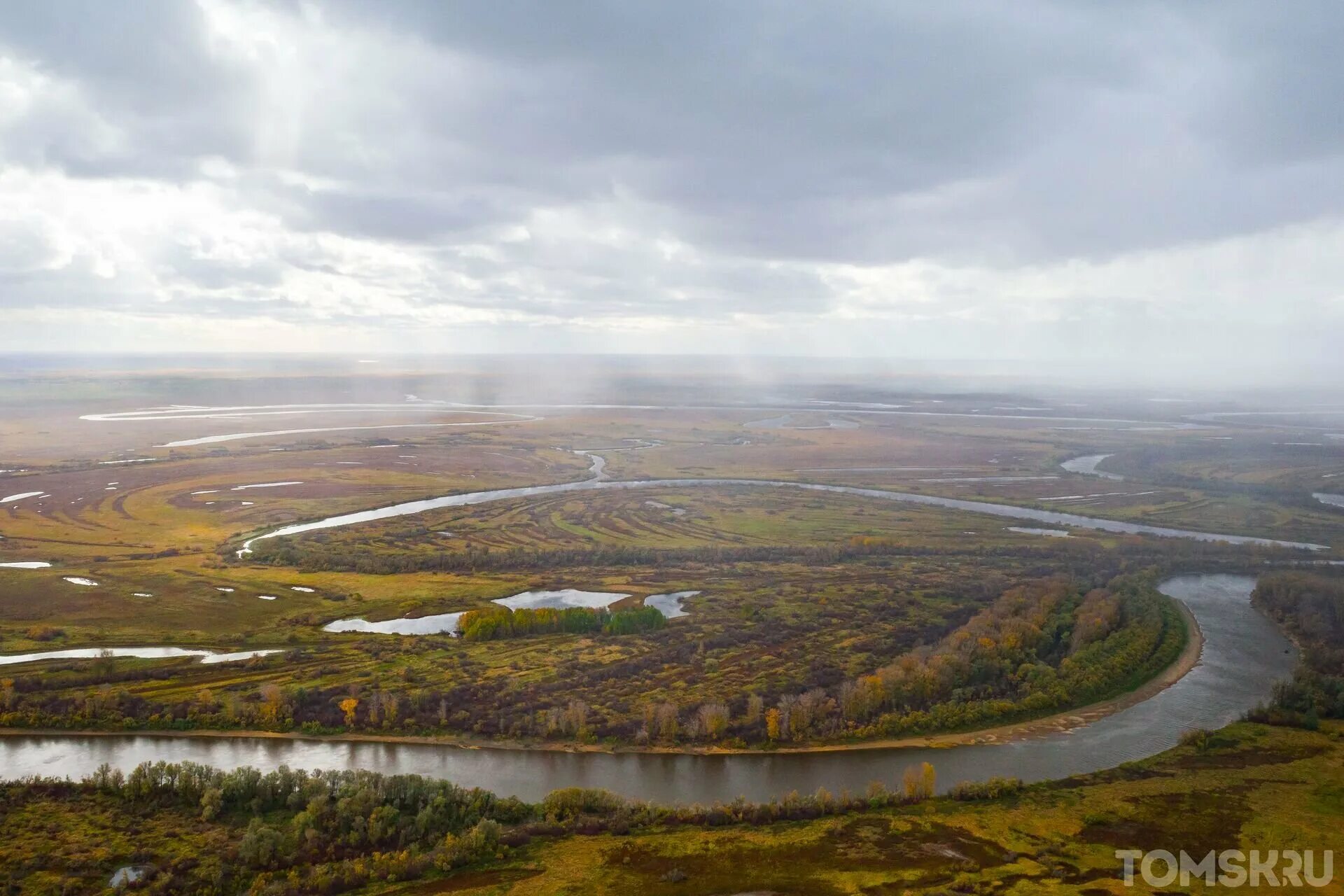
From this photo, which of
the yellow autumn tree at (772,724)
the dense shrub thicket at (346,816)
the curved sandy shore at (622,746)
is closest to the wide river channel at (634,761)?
the curved sandy shore at (622,746)

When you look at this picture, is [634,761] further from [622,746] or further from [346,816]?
[346,816]

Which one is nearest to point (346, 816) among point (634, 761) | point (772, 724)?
point (634, 761)

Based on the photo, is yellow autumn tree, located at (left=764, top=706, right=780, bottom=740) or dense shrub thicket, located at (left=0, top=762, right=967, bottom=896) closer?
dense shrub thicket, located at (left=0, top=762, right=967, bottom=896)

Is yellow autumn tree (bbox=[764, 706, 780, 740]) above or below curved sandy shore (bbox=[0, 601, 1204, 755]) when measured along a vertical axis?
above

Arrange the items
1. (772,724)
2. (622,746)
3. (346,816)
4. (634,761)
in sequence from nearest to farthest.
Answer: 1. (346,816)
2. (634,761)
3. (622,746)
4. (772,724)

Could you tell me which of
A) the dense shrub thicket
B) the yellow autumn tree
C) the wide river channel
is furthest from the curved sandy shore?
the dense shrub thicket

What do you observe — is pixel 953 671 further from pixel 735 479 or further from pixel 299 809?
pixel 735 479

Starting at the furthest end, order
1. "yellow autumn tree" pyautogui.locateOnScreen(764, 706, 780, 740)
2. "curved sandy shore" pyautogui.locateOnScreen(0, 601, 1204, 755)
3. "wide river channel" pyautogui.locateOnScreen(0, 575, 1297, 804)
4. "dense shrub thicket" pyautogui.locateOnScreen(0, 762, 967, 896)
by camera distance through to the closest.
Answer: "yellow autumn tree" pyautogui.locateOnScreen(764, 706, 780, 740) → "curved sandy shore" pyautogui.locateOnScreen(0, 601, 1204, 755) → "wide river channel" pyautogui.locateOnScreen(0, 575, 1297, 804) → "dense shrub thicket" pyautogui.locateOnScreen(0, 762, 967, 896)

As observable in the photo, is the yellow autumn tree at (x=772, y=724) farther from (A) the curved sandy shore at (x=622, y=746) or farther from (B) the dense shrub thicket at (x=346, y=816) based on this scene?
(B) the dense shrub thicket at (x=346, y=816)

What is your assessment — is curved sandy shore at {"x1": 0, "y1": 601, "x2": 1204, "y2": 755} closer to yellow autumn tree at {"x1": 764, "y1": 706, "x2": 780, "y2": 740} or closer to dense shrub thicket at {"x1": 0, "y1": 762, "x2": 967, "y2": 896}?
yellow autumn tree at {"x1": 764, "y1": 706, "x2": 780, "y2": 740}
